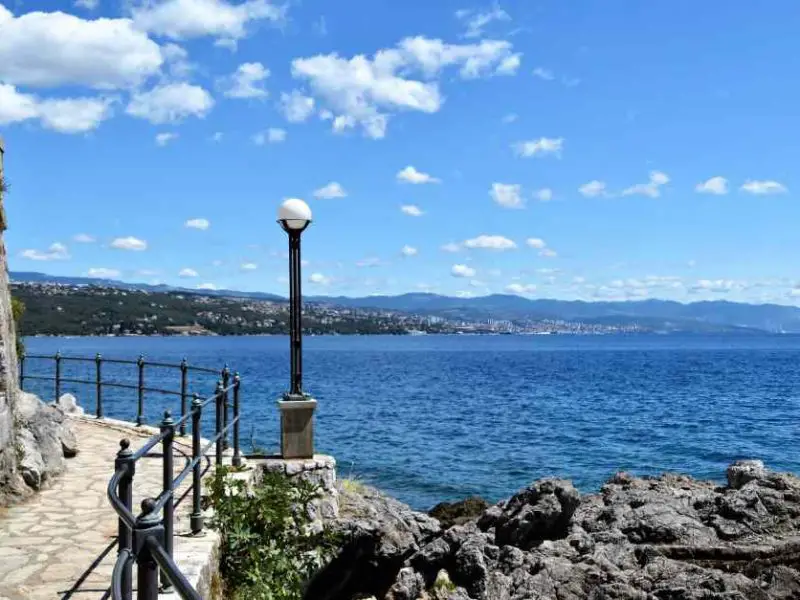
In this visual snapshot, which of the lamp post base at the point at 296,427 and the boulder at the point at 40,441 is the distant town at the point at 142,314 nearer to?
the boulder at the point at 40,441

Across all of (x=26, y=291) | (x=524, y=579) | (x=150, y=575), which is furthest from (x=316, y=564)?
(x=26, y=291)

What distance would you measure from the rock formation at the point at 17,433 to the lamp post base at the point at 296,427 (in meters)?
2.45

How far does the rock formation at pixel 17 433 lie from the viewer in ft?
22.6

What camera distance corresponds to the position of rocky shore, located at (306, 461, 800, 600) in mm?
6711

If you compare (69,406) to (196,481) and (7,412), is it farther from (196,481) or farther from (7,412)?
(196,481)

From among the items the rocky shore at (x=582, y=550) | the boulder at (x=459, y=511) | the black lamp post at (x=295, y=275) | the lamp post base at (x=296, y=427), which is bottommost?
the boulder at (x=459, y=511)

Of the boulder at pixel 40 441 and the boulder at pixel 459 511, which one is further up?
the boulder at pixel 40 441

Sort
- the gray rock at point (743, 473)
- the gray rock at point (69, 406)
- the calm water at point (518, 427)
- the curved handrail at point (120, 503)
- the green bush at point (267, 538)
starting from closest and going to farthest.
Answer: the curved handrail at point (120, 503) → the green bush at point (267, 538) → the gray rock at point (743, 473) → the gray rock at point (69, 406) → the calm water at point (518, 427)

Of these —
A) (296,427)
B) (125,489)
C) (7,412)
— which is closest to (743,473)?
(296,427)

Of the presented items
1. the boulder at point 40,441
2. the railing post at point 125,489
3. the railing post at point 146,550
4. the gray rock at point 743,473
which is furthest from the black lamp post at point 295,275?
the gray rock at point 743,473

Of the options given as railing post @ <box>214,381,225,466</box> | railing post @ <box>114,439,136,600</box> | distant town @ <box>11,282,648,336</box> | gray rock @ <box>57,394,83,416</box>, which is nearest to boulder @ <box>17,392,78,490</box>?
railing post @ <box>214,381,225,466</box>

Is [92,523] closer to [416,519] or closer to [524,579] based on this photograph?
[524,579]

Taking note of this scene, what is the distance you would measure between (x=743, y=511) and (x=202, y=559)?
621 cm

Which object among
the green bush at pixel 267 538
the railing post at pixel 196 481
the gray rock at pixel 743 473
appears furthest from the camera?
the gray rock at pixel 743 473
